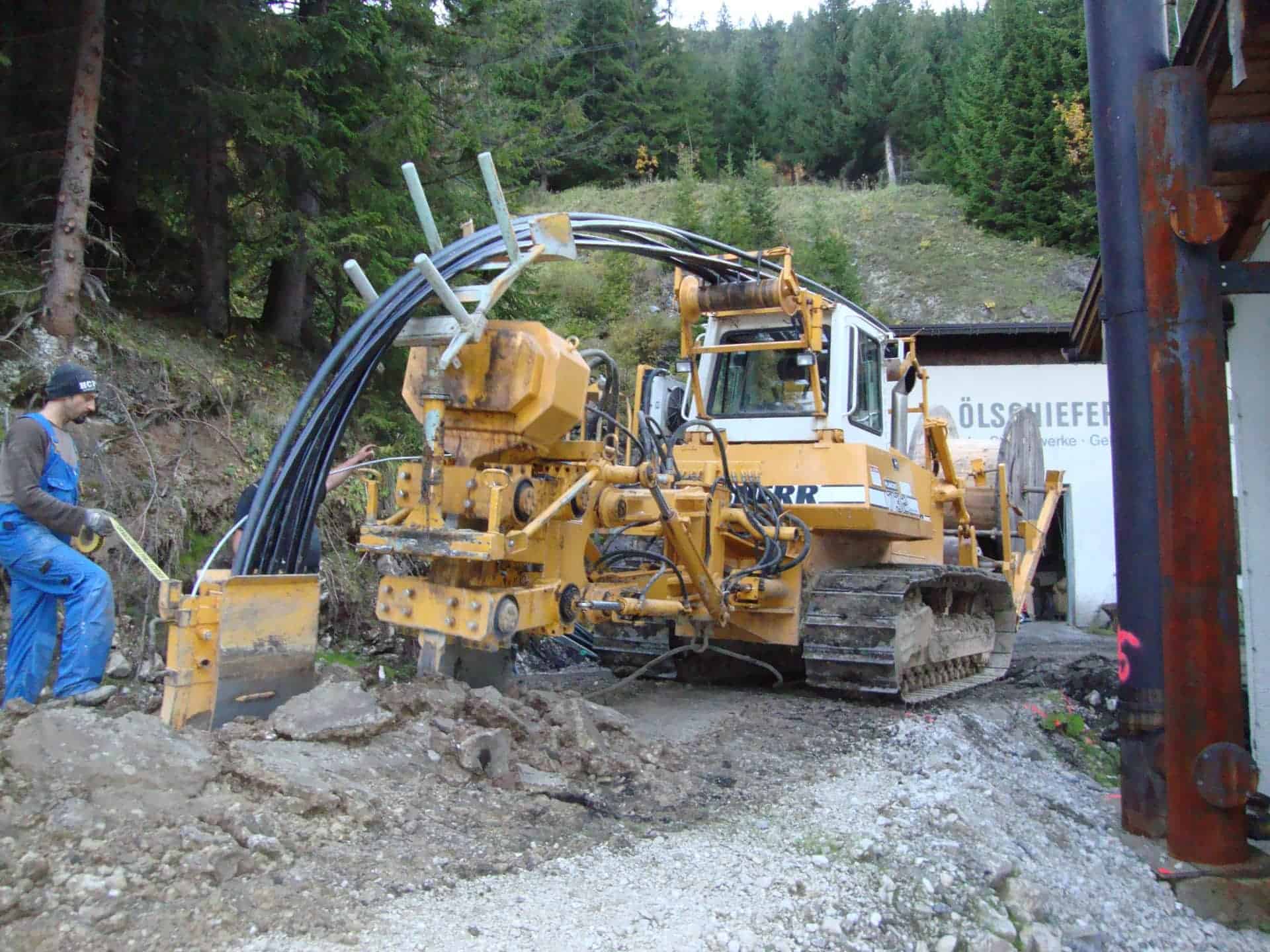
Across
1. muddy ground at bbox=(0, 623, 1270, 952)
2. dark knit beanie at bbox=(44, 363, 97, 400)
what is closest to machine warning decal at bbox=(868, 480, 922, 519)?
muddy ground at bbox=(0, 623, 1270, 952)

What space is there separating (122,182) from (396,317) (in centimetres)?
564

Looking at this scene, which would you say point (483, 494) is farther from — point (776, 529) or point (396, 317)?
point (776, 529)

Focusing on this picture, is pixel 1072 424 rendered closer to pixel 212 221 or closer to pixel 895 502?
pixel 895 502

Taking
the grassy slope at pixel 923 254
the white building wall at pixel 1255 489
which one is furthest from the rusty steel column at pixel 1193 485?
the grassy slope at pixel 923 254

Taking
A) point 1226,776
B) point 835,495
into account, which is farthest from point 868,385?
point 1226,776

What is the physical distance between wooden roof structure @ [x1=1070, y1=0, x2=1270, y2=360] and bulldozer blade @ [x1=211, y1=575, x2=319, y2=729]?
400 centimetres

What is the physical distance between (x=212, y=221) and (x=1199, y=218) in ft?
24.7

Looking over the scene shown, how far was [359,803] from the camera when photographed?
12.0 ft

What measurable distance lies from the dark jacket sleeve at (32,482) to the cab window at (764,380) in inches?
166

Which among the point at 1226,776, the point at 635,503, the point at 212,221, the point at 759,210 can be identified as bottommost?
the point at 1226,776

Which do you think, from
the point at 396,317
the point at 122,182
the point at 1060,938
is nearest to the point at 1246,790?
the point at 1060,938

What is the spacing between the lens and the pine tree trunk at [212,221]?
8.59m

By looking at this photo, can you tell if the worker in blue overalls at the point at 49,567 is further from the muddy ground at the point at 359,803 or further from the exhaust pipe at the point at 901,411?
the exhaust pipe at the point at 901,411

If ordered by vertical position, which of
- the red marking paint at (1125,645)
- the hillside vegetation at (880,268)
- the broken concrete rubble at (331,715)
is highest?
the hillside vegetation at (880,268)
